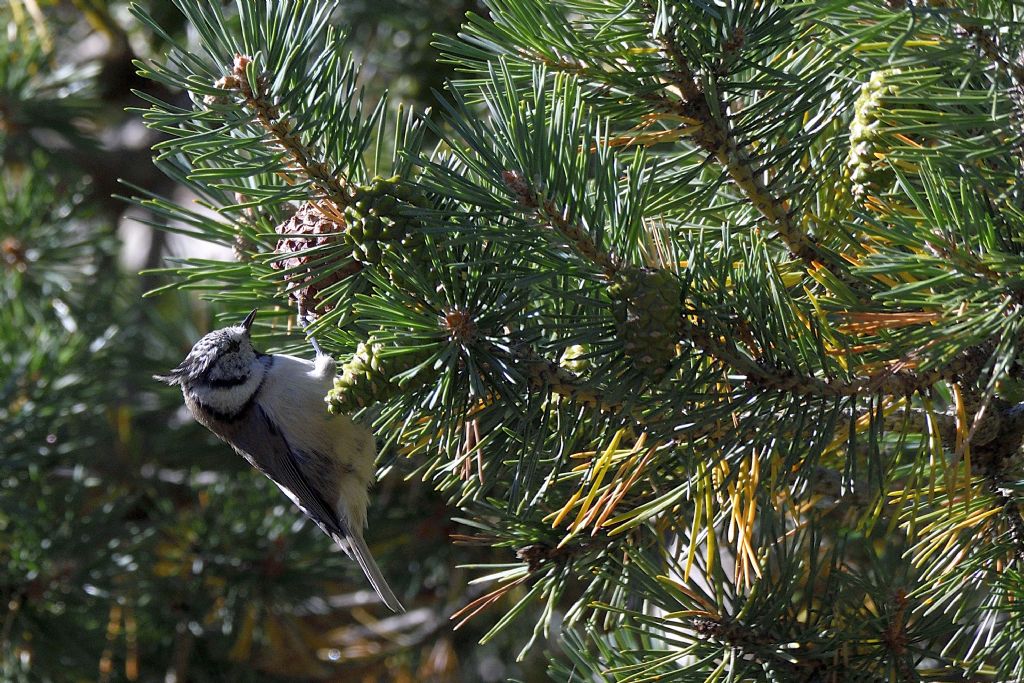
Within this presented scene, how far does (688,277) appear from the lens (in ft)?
3.84

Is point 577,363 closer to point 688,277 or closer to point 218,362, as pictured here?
point 688,277

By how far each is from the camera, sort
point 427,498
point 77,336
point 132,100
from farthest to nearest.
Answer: point 132,100, point 427,498, point 77,336

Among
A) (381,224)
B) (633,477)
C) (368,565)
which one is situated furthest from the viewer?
(368,565)

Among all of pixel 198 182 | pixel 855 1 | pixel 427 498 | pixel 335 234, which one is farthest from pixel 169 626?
pixel 855 1

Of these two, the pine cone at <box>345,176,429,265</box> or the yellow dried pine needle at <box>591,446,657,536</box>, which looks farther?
the yellow dried pine needle at <box>591,446,657,536</box>

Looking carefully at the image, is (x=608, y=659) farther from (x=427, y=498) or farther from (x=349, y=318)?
(x=427, y=498)

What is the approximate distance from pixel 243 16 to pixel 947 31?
882mm

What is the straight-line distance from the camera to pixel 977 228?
1099 mm

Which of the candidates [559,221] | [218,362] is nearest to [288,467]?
[218,362]

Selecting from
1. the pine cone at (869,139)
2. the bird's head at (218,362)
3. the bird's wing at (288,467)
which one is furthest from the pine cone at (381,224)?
the bird's wing at (288,467)

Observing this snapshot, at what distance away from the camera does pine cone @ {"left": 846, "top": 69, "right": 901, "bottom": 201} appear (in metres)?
1.27

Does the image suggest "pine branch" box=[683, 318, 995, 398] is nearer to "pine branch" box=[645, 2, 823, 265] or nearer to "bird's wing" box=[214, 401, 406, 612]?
"pine branch" box=[645, 2, 823, 265]

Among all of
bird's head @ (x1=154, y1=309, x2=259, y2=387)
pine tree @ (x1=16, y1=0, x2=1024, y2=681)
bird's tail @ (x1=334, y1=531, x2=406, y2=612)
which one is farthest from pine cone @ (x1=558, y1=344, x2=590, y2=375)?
bird's head @ (x1=154, y1=309, x2=259, y2=387)

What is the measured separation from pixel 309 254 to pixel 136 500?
185 centimetres
